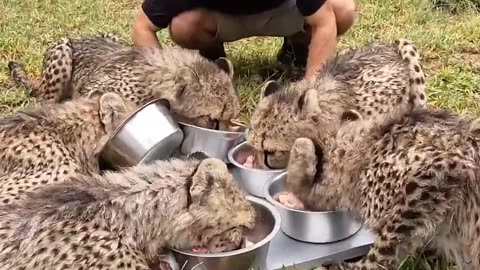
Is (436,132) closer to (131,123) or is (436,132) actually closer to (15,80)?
(131,123)

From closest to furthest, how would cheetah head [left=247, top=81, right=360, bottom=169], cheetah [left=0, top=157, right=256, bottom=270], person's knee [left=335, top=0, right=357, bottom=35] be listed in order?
1. cheetah [left=0, top=157, right=256, bottom=270]
2. cheetah head [left=247, top=81, right=360, bottom=169]
3. person's knee [left=335, top=0, right=357, bottom=35]

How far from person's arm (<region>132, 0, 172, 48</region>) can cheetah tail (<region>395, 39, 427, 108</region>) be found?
1689 millimetres

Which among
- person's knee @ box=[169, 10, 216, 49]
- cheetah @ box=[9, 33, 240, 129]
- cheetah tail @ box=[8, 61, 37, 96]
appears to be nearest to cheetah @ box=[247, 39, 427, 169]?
cheetah @ box=[9, 33, 240, 129]

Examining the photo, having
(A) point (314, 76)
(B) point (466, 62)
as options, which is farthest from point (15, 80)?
(B) point (466, 62)

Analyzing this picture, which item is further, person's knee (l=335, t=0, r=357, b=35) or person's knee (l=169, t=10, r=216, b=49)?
person's knee (l=335, t=0, r=357, b=35)

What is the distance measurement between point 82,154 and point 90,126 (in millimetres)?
177

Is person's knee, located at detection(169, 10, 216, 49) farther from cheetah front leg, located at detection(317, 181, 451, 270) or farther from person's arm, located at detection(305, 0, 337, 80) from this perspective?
cheetah front leg, located at detection(317, 181, 451, 270)

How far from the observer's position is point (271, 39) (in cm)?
703

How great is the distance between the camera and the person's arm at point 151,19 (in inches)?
224

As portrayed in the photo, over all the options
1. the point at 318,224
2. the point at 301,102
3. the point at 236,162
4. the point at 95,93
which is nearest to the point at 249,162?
the point at 236,162

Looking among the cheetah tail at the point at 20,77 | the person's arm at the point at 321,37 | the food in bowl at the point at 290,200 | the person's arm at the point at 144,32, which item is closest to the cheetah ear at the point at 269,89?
the person's arm at the point at 321,37

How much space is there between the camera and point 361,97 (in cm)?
484

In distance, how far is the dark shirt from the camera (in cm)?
570

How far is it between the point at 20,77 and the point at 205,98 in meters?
1.77
